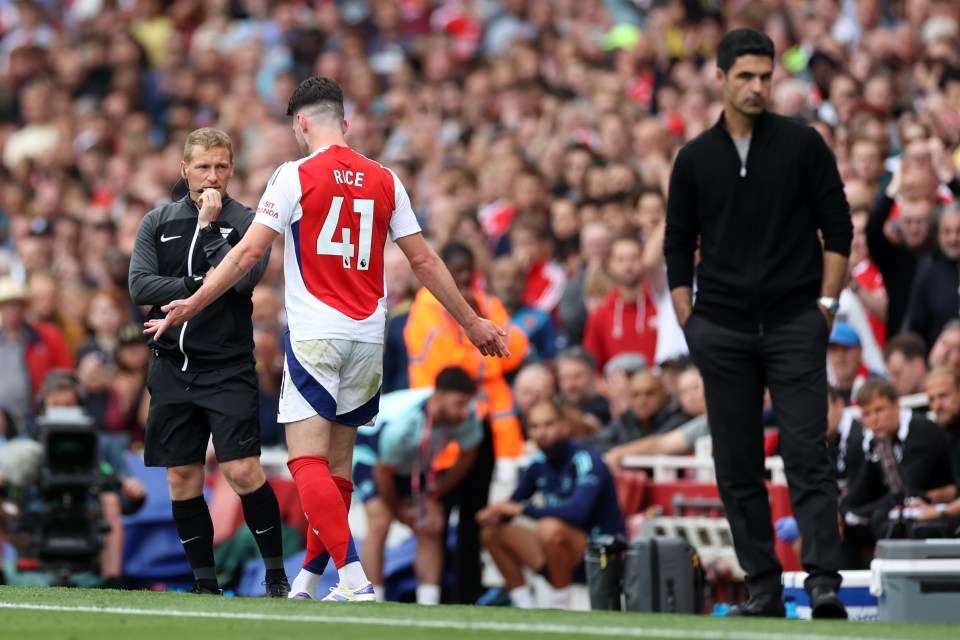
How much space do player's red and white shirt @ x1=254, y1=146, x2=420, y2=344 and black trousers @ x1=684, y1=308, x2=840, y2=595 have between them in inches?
56.5

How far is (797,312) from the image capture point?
7.76 meters

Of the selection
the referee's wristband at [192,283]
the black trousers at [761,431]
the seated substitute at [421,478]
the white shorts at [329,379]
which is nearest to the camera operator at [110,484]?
the seated substitute at [421,478]

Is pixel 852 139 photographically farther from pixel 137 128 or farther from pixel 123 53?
pixel 123 53

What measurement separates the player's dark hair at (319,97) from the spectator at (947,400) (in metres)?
4.12

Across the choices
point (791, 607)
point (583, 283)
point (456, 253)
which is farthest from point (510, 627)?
point (583, 283)

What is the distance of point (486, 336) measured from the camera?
834cm

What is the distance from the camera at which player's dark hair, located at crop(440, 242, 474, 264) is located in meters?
12.9

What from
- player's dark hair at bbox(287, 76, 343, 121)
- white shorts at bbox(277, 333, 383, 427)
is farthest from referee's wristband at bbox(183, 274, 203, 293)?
player's dark hair at bbox(287, 76, 343, 121)

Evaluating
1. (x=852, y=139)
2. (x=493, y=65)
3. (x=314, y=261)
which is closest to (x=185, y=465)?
(x=314, y=261)

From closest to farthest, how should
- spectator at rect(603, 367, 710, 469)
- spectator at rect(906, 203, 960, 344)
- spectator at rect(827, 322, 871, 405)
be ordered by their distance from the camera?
spectator at rect(827, 322, 871, 405), spectator at rect(906, 203, 960, 344), spectator at rect(603, 367, 710, 469)

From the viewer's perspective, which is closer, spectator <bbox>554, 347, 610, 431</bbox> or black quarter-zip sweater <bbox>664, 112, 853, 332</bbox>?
black quarter-zip sweater <bbox>664, 112, 853, 332</bbox>

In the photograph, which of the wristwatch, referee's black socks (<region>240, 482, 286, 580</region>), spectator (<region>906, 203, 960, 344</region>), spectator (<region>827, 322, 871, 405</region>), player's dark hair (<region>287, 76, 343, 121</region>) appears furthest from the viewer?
spectator (<region>906, 203, 960, 344</region>)

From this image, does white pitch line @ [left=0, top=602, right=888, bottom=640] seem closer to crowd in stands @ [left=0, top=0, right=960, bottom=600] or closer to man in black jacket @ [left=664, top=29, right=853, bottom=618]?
man in black jacket @ [left=664, top=29, right=853, bottom=618]

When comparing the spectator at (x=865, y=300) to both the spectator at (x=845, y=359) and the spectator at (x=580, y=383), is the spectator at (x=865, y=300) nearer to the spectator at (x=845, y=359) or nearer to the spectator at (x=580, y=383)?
the spectator at (x=845, y=359)
